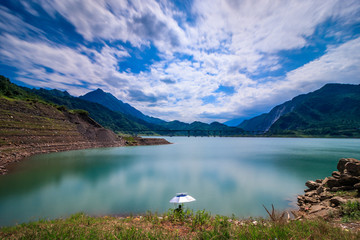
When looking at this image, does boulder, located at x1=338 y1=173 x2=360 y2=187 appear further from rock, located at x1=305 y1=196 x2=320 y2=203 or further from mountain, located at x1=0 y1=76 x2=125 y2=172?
mountain, located at x1=0 y1=76 x2=125 y2=172

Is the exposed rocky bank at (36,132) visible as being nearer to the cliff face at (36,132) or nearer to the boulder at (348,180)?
the cliff face at (36,132)

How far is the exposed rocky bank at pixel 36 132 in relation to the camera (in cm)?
2803

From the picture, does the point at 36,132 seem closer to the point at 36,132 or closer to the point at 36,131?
the point at 36,132

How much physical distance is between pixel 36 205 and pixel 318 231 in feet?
52.4

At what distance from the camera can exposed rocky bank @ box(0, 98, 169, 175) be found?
28031mm

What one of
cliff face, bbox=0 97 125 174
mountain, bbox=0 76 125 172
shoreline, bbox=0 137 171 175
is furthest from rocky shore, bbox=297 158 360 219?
cliff face, bbox=0 97 125 174

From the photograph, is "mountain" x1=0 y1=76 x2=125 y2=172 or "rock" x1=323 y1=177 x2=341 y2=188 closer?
"rock" x1=323 y1=177 x2=341 y2=188

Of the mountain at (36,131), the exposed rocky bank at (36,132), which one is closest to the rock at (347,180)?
the mountain at (36,131)

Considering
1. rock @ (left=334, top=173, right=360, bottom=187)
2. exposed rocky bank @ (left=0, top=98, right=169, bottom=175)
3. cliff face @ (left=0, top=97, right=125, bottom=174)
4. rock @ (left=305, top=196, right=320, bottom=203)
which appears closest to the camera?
rock @ (left=305, top=196, right=320, bottom=203)

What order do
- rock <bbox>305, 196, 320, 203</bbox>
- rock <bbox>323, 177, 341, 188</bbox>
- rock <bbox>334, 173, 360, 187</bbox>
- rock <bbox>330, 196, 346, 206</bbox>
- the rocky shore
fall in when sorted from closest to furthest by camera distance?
1. rock <bbox>330, 196, 346, 206</bbox>
2. the rocky shore
3. rock <bbox>305, 196, 320, 203</bbox>
4. rock <bbox>334, 173, 360, 187</bbox>
5. rock <bbox>323, 177, 341, 188</bbox>

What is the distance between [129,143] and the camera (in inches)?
2928

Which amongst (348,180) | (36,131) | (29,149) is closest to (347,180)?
(348,180)

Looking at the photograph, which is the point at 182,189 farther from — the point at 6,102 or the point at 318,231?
the point at 6,102

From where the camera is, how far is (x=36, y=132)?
118ft
